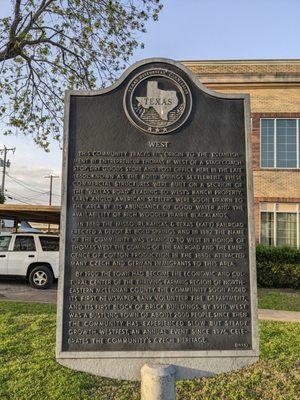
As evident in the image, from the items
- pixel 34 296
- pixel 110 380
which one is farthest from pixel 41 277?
pixel 110 380

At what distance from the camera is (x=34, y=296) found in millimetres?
11836

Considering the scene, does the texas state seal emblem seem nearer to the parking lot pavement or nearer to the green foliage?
the parking lot pavement

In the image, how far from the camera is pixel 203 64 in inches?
709

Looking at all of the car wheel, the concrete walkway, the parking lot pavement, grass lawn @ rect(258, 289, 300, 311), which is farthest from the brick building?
the parking lot pavement

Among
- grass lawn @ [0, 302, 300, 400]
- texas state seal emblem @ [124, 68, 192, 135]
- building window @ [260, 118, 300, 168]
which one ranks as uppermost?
building window @ [260, 118, 300, 168]

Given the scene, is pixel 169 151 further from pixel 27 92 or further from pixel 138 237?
pixel 27 92

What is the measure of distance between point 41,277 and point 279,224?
31.7 feet

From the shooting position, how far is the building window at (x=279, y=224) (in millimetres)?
16797

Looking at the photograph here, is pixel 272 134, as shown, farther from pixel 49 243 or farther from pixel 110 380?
pixel 110 380

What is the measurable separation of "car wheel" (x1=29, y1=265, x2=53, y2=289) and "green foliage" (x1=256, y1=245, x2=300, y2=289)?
7.42 metres

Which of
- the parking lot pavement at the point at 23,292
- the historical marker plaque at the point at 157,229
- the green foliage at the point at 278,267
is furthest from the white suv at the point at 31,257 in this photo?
the historical marker plaque at the point at 157,229

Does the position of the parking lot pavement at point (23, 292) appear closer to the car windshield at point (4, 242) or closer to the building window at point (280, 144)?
the car windshield at point (4, 242)

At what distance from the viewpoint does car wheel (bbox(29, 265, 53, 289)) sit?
1379cm

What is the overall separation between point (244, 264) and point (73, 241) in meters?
1.46
